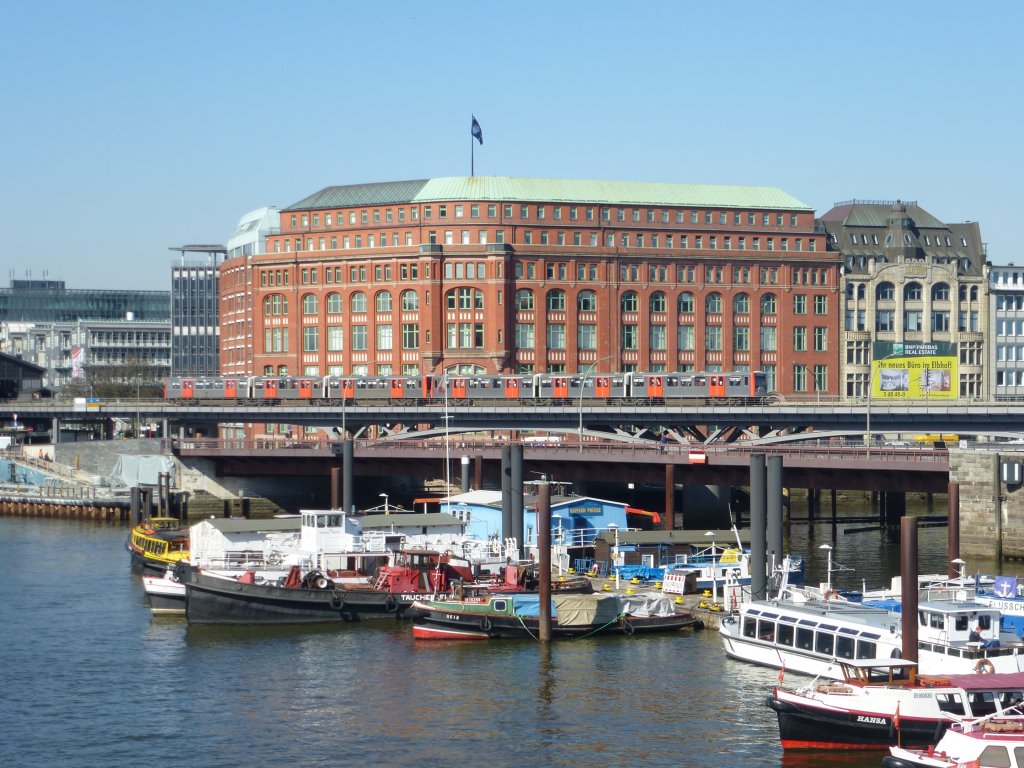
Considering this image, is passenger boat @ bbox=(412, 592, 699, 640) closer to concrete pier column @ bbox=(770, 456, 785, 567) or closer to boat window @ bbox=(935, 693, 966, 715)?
concrete pier column @ bbox=(770, 456, 785, 567)

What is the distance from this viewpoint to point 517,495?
86.1 metres

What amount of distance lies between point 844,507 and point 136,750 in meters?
103

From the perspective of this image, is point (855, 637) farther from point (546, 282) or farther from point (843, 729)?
point (546, 282)

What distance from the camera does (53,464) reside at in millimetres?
153250

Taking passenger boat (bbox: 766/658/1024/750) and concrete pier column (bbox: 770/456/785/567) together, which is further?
concrete pier column (bbox: 770/456/785/567)

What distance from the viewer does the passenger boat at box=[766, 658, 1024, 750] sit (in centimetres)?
5012

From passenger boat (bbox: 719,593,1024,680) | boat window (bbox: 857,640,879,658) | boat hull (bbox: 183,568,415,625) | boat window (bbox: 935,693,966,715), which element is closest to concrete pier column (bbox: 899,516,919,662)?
passenger boat (bbox: 719,593,1024,680)

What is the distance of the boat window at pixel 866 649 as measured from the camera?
5750cm

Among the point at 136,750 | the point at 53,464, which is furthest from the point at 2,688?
the point at 53,464

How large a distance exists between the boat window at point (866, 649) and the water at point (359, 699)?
2898 mm

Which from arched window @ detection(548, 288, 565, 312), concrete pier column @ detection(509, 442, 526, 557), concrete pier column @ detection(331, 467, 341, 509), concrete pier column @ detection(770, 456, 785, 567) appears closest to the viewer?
concrete pier column @ detection(770, 456, 785, 567)

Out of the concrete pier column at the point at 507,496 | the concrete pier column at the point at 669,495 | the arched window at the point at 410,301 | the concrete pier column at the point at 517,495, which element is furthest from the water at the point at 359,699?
the arched window at the point at 410,301

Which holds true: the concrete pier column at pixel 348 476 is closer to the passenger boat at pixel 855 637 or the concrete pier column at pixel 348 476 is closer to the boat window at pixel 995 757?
the passenger boat at pixel 855 637

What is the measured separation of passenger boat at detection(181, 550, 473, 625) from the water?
817 mm
